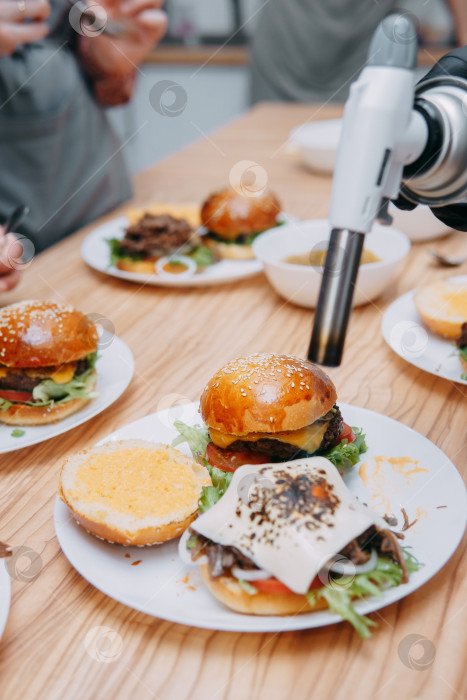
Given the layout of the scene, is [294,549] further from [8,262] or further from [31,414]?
[8,262]

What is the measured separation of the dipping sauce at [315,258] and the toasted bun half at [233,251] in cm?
26

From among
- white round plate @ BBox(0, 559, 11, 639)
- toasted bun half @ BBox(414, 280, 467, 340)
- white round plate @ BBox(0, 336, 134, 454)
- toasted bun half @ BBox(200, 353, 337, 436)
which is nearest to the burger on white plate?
toasted bun half @ BBox(200, 353, 337, 436)

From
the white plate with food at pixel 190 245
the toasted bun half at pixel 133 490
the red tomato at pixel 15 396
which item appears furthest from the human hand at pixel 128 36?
the toasted bun half at pixel 133 490

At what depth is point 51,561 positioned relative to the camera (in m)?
1.13

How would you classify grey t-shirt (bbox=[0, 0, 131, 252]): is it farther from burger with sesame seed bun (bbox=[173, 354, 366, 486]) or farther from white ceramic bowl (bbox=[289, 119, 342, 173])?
burger with sesame seed bun (bbox=[173, 354, 366, 486])

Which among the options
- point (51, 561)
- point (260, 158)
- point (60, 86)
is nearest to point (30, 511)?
point (51, 561)

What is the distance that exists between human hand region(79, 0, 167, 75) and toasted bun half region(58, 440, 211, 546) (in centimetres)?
193

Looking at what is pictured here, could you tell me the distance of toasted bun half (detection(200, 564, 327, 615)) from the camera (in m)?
0.95

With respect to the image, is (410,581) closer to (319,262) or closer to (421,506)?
(421,506)

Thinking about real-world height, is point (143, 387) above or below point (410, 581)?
below

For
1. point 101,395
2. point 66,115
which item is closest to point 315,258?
point 101,395

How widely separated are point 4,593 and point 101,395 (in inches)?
26.1

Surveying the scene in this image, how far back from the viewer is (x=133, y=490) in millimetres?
1169

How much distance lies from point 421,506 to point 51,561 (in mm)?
642
